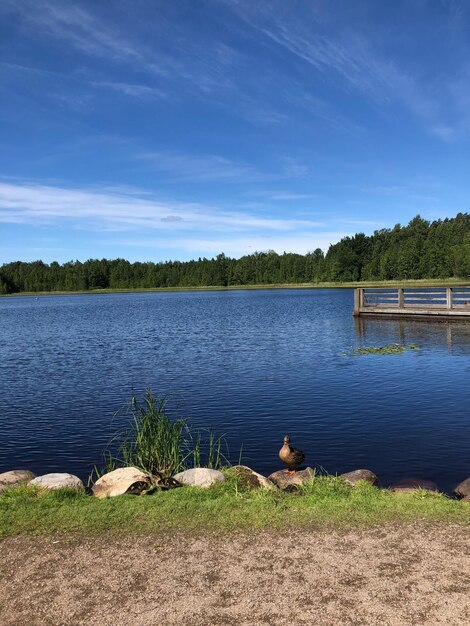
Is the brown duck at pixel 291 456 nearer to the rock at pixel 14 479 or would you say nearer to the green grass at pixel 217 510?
the green grass at pixel 217 510

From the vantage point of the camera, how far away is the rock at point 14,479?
10562mm

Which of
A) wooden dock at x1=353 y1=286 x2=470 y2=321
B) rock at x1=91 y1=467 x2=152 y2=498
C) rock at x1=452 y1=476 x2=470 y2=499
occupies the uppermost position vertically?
wooden dock at x1=353 y1=286 x2=470 y2=321

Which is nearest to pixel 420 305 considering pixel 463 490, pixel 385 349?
pixel 385 349

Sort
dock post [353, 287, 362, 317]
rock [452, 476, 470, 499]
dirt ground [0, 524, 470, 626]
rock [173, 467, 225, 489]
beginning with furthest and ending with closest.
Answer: dock post [353, 287, 362, 317] → rock [173, 467, 225, 489] → rock [452, 476, 470, 499] → dirt ground [0, 524, 470, 626]

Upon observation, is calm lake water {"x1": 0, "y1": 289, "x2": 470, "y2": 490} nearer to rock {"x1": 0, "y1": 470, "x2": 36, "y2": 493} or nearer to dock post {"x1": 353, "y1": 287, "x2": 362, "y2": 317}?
rock {"x1": 0, "y1": 470, "x2": 36, "y2": 493}

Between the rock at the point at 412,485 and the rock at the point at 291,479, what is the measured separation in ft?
5.37

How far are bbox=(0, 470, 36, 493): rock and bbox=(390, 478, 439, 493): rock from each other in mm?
7261

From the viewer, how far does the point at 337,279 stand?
18775 cm

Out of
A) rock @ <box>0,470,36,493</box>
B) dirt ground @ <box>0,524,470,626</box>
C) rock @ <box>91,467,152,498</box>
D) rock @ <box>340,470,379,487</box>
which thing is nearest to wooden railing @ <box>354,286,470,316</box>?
rock @ <box>340,470,379,487</box>

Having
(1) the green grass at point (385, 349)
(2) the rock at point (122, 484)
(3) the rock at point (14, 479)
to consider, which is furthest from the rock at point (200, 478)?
(1) the green grass at point (385, 349)

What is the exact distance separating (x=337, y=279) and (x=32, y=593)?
18587 cm

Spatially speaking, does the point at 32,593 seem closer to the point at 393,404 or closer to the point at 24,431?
the point at 24,431

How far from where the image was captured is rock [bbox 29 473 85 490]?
10.2m

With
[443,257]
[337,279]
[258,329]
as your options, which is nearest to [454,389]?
[258,329]
